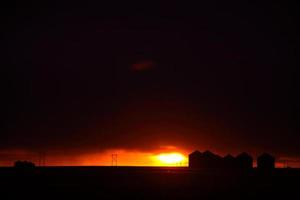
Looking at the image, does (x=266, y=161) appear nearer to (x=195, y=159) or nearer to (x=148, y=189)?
(x=195, y=159)

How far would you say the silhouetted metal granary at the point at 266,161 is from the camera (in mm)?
131250

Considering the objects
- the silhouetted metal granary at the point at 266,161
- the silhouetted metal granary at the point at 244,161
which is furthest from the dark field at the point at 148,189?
the silhouetted metal granary at the point at 244,161

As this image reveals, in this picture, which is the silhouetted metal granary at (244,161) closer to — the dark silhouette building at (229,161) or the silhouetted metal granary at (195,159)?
the dark silhouette building at (229,161)

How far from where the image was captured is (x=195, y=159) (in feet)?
460

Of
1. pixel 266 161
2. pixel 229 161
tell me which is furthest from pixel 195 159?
pixel 266 161

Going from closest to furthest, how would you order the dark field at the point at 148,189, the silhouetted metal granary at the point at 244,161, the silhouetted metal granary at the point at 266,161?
1. the dark field at the point at 148,189
2. the silhouetted metal granary at the point at 266,161
3. the silhouetted metal granary at the point at 244,161

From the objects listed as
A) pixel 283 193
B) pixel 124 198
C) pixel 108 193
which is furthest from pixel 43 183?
pixel 283 193

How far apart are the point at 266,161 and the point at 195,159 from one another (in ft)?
68.6

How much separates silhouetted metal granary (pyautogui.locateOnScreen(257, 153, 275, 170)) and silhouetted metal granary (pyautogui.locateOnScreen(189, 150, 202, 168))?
57.5 ft

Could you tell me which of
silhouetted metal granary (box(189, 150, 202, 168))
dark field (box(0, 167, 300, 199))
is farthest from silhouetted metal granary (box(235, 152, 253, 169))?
dark field (box(0, 167, 300, 199))

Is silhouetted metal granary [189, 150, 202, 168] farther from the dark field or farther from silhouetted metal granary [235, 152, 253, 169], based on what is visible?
the dark field

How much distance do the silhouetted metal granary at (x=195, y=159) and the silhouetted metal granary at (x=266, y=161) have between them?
17.5 metres

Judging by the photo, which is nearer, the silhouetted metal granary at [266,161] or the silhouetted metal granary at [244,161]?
the silhouetted metal granary at [266,161]

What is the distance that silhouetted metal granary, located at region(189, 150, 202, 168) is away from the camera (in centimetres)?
13912
